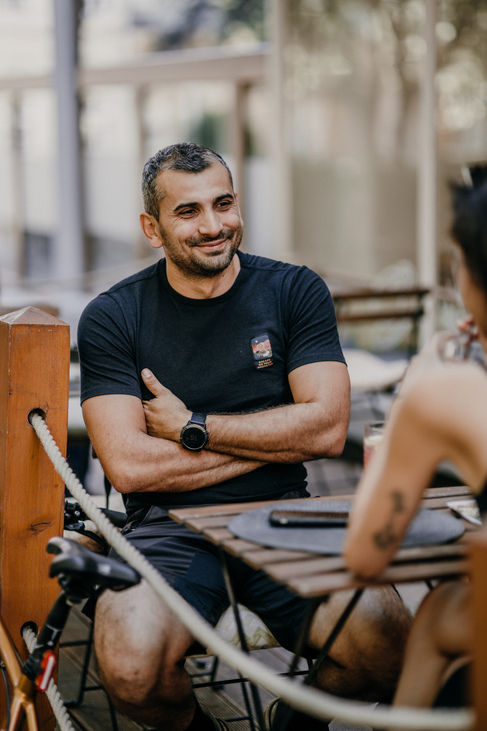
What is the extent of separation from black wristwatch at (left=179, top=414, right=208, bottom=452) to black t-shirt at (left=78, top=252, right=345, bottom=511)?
0.14 m

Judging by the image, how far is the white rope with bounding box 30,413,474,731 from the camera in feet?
4.17

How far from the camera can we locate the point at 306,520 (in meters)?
1.89

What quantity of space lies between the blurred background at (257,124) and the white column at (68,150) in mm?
20

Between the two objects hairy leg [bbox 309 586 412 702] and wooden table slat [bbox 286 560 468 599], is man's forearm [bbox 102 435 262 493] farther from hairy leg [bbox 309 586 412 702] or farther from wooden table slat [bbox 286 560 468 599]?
wooden table slat [bbox 286 560 468 599]

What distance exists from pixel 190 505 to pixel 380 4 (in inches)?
211

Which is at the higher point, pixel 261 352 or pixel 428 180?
pixel 428 180

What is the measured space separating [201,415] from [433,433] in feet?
3.35

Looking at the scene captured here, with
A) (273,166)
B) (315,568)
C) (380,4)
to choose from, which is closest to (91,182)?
(273,166)

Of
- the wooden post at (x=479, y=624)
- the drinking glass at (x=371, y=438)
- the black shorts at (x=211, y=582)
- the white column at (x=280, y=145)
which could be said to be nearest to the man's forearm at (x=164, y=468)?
the black shorts at (x=211, y=582)

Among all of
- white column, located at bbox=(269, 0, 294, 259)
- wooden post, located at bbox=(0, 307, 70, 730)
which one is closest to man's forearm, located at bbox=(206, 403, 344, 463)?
wooden post, located at bbox=(0, 307, 70, 730)

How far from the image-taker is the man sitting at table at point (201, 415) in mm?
2121

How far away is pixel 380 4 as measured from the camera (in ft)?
22.2

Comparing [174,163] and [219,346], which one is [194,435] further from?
[174,163]

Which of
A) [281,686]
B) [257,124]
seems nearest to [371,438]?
[281,686]
